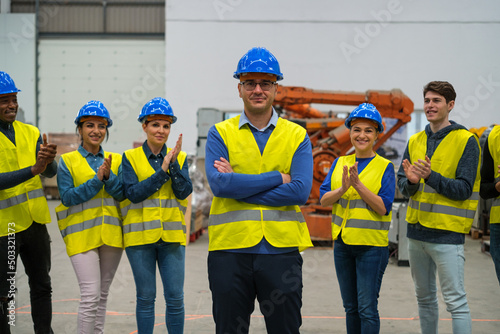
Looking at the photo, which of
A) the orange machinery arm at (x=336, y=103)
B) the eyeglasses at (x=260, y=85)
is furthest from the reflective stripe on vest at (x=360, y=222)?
the orange machinery arm at (x=336, y=103)

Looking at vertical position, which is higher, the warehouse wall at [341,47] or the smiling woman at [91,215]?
the warehouse wall at [341,47]

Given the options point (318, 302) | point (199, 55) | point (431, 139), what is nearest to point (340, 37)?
point (199, 55)

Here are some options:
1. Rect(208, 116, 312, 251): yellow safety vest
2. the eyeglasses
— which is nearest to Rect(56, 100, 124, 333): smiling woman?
Rect(208, 116, 312, 251): yellow safety vest

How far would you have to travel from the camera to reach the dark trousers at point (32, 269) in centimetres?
307

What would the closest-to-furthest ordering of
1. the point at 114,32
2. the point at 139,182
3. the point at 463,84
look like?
the point at 139,182 → the point at 463,84 → the point at 114,32

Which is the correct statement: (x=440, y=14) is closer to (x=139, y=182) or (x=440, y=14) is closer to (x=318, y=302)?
(x=318, y=302)

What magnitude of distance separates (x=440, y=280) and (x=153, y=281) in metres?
1.73

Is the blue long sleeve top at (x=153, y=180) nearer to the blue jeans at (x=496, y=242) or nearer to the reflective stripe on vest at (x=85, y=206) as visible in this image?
the reflective stripe on vest at (x=85, y=206)

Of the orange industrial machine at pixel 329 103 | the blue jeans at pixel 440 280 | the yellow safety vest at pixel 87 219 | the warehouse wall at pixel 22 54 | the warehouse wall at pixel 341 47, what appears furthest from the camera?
the warehouse wall at pixel 22 54

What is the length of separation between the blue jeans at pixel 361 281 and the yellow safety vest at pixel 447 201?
34cm

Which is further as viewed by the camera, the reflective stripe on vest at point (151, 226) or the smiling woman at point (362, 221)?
the reflective stripe on vest at point (151, 226)

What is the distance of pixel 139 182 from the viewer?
3070 mm

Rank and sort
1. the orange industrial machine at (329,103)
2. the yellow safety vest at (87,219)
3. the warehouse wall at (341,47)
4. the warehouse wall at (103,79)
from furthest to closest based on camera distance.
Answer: the warehouse wall at (103,79), the warehouse wall at (341,47), the orange industrial machine at (329,103), the yellow safety vest at (87,219)

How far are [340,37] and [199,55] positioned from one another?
404 centimetres
